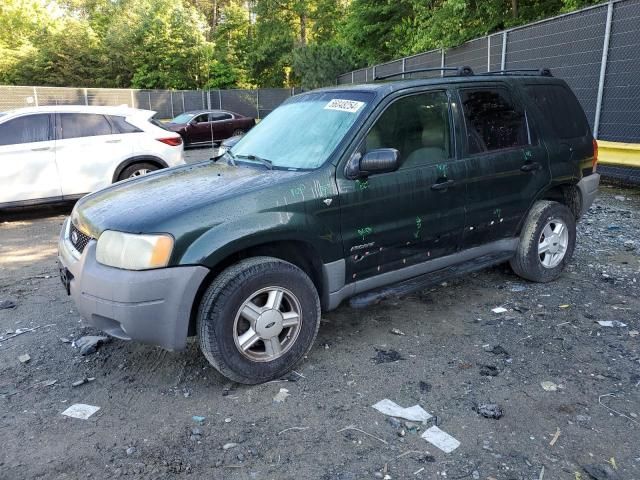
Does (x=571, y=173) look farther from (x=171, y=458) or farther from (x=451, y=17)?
(x=451, y=17)

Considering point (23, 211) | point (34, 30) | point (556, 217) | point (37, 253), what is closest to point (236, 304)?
point (556, 217)

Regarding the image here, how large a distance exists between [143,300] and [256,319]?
27.0 inches

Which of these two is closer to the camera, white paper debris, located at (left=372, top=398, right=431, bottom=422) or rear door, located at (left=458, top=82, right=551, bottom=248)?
white paper debris, located at (left=372, top=398, right=431, bottom=422)

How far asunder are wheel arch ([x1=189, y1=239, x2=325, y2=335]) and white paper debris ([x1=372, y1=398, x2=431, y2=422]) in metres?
0.88

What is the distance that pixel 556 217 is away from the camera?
15.9 ft

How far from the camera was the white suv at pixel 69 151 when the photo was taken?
7.77 meters

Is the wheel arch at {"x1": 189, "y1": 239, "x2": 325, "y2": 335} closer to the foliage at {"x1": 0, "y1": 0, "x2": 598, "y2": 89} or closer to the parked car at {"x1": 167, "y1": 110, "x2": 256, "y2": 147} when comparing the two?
the parked car at {"x1": 167, "y1": 110, "x2": 256, "y2": 147}

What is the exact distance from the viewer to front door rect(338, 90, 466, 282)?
3592 millimetres

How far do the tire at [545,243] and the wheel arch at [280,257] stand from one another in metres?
2.23

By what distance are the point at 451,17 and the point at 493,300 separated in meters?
15.9

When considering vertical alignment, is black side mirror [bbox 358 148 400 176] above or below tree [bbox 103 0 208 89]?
below

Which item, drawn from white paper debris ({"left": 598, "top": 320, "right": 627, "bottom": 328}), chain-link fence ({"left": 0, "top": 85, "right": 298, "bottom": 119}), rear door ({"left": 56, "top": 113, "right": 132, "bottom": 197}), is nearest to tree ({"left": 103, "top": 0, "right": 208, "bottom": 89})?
chain-link fence ({"left": 0, "top": 85, "right": 298, "bottom": 119})

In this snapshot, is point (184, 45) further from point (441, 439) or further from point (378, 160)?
point (441, 439)

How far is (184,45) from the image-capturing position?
38.7 meters
